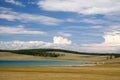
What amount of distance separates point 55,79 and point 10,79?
628 cm

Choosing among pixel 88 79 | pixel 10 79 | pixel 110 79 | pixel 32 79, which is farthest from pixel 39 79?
pixel 110 79

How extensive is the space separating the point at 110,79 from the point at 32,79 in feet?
36.2

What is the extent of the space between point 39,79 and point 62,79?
3.24 metres

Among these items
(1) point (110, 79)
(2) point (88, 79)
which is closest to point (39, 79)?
(2) point (88, 79)

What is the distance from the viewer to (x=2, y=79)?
122 ft

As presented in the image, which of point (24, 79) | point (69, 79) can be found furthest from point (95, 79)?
point (24, 79)

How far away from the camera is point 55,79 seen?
126ft

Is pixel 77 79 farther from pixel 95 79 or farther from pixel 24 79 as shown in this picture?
pixel 24 79

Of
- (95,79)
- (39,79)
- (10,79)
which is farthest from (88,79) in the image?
(10,79)

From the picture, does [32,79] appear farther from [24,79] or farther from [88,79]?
[88,79]

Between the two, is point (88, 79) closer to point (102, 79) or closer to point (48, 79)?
point (102, 79)

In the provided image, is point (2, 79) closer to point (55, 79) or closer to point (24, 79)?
point (24, 79)

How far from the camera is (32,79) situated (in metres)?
37.9

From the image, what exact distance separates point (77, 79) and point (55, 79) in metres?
3.13
